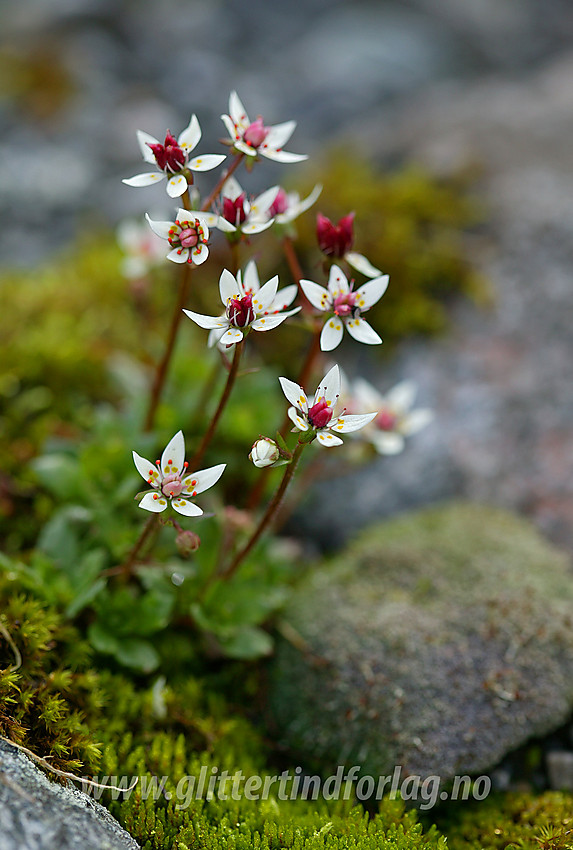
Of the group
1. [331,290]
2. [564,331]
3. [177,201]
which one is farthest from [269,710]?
[177,201]

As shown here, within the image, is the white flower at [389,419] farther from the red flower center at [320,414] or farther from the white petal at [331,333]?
the red flower center at [320,414]

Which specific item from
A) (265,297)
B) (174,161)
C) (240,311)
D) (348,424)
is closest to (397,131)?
(174,161)

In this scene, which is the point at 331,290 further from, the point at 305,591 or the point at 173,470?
the point at 305,591

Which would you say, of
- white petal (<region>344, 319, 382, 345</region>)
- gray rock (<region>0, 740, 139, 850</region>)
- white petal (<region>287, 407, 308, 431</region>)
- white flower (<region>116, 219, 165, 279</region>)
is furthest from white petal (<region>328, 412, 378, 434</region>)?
white flower (<region>116, 219, 165, 279</region>)

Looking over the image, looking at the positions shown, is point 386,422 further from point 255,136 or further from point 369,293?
point 255,136

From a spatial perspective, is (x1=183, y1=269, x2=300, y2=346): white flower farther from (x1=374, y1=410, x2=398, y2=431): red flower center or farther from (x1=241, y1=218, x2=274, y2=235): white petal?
(x1=374, y1=410, x2=398, y2=431): red flower center

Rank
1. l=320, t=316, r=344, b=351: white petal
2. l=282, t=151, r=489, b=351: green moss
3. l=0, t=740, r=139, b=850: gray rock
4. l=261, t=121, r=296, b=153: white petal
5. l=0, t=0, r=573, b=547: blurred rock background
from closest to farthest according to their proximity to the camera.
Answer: l=0, t=740, r=139, b=850: gray rock < l=320, t=316, r=344, b=351: white petal < l=261, t=121, r=296, b=153: white petal < l=0, t=0, r=573, b=547: blurred rock background < l=282, t=151, r=489, b=351: green moss

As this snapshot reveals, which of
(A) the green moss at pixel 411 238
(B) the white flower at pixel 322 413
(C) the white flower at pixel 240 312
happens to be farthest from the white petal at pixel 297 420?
(A) the green moss at pixel 411 238
